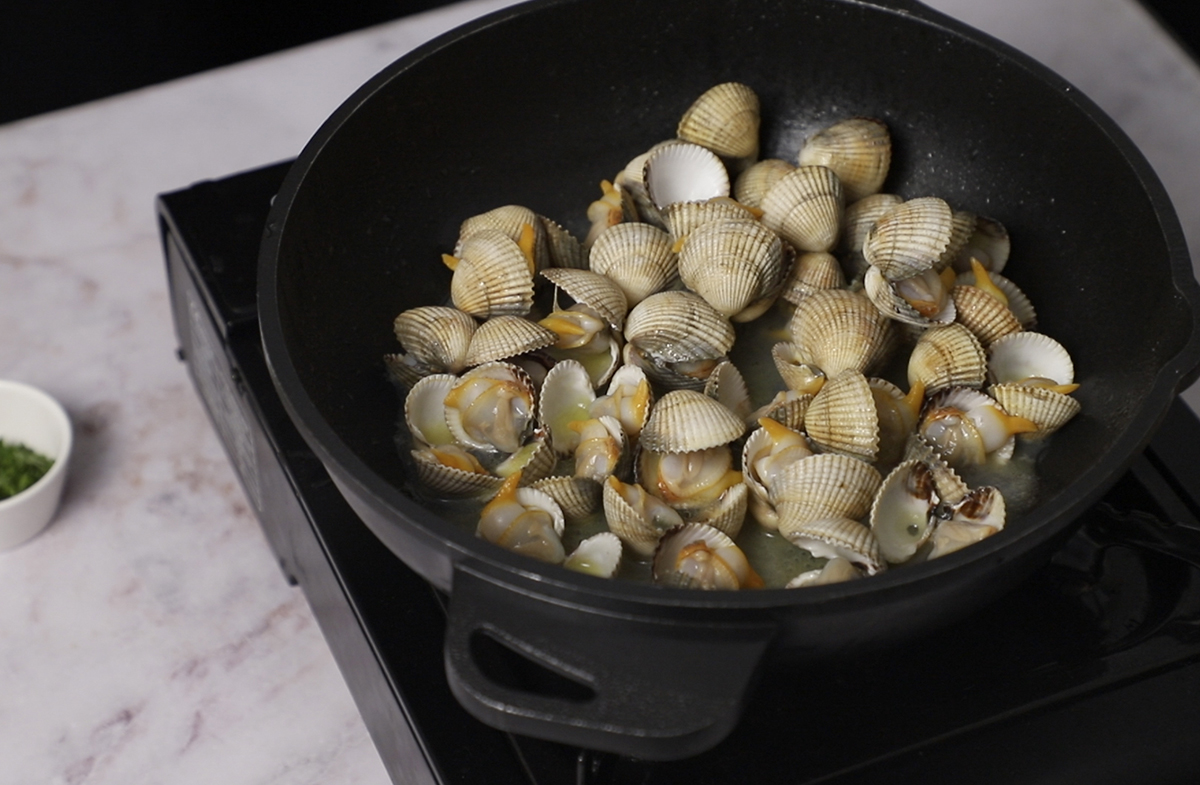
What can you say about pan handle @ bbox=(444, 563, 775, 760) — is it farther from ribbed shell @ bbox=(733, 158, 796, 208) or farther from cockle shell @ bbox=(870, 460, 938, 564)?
ribbed shell @ bbox=(733, 158, 796, 208)

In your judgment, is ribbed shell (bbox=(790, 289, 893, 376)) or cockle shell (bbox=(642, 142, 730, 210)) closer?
ribbed shell (bbox=(790, 289, 893, 376))

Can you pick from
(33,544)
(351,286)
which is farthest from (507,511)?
(33,544)

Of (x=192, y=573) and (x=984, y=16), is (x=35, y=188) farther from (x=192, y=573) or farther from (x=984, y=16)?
(x=984, y=16)

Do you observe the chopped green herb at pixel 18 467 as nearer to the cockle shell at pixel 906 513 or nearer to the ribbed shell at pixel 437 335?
the ribbed shell at pixel 437 335

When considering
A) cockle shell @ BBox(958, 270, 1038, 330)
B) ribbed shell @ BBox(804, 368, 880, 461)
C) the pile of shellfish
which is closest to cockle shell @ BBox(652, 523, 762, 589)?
the pile of shellfish

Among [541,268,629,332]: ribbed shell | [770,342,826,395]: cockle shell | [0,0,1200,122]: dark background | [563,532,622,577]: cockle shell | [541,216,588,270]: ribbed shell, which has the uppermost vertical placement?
[770,342,826,395]: cockle shell

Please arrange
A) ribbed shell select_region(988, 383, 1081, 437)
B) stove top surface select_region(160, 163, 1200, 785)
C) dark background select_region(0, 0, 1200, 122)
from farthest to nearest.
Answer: dark background select_region(0, 0, 1200, 122)
ribbed shell select_region(988, 383, 1081, 437)
stove top surface select_region(160, 163, 1200, 785)

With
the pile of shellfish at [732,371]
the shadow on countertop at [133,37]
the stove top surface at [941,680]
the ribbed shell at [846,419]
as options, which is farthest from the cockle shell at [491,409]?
the shadow on countertop at [133,37]
